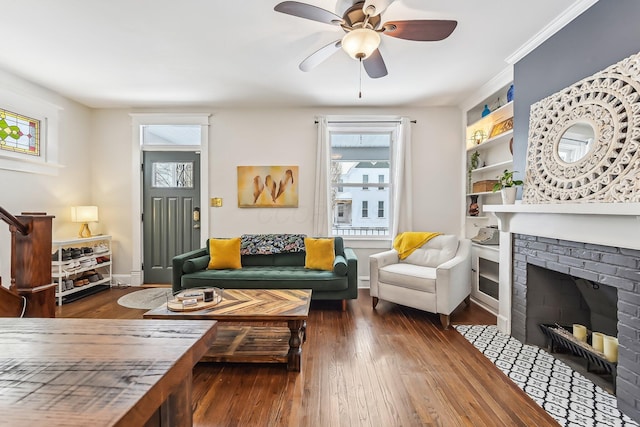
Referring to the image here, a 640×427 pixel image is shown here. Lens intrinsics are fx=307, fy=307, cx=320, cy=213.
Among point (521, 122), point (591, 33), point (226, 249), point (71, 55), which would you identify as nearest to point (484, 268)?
point (521, 122)

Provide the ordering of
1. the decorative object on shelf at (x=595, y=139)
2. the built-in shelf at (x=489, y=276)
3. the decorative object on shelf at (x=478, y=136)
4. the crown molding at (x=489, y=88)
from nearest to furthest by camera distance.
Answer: the decorative object on shelf at (x=595, y=139) → the crown molding at (x=489, y=88) → the built-in shelf at (x=489, y=276) → the decorative object on shelf at (x=478, y=136)

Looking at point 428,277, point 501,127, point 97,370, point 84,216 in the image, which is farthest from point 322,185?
point 97,370

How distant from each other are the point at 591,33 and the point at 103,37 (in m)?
3.83

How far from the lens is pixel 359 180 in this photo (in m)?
4.57

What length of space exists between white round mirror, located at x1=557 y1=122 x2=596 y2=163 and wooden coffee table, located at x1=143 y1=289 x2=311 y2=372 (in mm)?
2233

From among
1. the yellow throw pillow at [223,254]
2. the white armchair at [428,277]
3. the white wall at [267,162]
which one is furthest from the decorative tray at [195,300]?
the white wall at [267,162]

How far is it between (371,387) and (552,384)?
1.19m

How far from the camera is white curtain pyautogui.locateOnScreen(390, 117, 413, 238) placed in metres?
4.30

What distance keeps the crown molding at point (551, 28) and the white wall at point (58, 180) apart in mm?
5266

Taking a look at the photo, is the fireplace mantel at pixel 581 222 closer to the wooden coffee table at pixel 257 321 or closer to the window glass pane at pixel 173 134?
the wooden coffee table at pixel 257 321

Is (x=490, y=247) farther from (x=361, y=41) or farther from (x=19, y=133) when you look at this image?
(x=19, y=133)

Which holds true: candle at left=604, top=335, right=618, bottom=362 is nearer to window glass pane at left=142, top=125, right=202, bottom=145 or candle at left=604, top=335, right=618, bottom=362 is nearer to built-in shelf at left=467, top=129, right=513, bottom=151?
built-in shelf at left=467, top=129, right=513, bottom=151

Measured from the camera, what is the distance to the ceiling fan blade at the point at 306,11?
183cm

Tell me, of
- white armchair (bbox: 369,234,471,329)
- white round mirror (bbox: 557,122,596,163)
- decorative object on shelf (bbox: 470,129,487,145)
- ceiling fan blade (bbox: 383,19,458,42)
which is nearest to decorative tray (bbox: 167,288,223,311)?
white armchair (bbox: 369,234,471,329)
